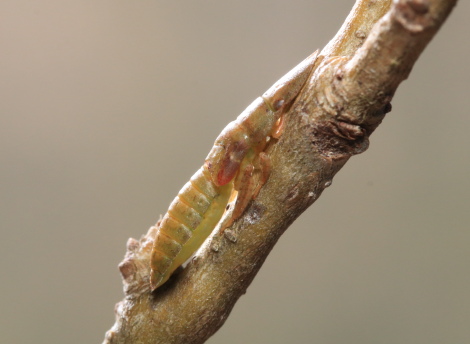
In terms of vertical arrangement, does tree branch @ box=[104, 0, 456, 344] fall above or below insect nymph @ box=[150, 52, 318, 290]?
below

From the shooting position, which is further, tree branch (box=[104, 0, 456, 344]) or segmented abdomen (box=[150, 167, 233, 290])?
segmented abdomen (box=[150, 167, 233, 290])

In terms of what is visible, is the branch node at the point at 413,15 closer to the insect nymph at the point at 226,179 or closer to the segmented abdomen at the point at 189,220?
the insect nymph at the point at 226,179

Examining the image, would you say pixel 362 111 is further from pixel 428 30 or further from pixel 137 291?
pixel 137 291

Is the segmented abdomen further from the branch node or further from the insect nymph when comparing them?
the branch node

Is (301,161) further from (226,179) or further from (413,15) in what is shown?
(413,15)

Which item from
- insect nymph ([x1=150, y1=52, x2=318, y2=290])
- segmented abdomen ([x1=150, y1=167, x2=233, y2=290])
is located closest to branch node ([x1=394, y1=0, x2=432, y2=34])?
insect nymph ([x1=150, y1=52, x2=318, y2=290])

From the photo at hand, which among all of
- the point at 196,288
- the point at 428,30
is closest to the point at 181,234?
the point at 196,288

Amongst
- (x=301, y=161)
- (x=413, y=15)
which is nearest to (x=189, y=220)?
(x=301, y=161)
